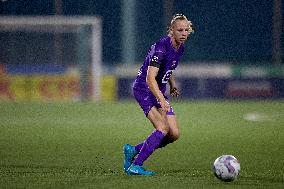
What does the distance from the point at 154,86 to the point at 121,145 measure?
4500 millimetres

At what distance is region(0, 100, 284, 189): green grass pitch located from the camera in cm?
909

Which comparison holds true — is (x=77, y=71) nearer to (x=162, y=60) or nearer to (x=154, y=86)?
(x=162, y=60)

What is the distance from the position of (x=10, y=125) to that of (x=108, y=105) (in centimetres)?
694

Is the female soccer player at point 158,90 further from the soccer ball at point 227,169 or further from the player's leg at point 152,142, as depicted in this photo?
the soccer ball at point 227,169

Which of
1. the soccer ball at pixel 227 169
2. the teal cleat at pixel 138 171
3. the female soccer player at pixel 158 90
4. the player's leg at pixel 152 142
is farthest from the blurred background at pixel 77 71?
the soccer ball at pixel 227 169

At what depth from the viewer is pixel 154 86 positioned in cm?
922

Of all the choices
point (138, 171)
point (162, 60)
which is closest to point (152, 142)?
point (138, 171)

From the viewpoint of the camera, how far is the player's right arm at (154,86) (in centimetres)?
916

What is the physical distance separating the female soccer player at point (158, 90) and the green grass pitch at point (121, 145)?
30 cm

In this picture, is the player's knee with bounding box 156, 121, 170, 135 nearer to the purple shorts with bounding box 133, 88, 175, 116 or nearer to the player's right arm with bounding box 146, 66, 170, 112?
the purple shorts with bounding box 133, 88, 175, 116

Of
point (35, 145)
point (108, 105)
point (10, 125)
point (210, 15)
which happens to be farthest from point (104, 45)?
point (35, 145)

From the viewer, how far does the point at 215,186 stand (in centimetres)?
851

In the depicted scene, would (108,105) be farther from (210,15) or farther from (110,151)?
(210,15)

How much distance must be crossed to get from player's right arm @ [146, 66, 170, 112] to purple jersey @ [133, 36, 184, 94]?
0.09 m
